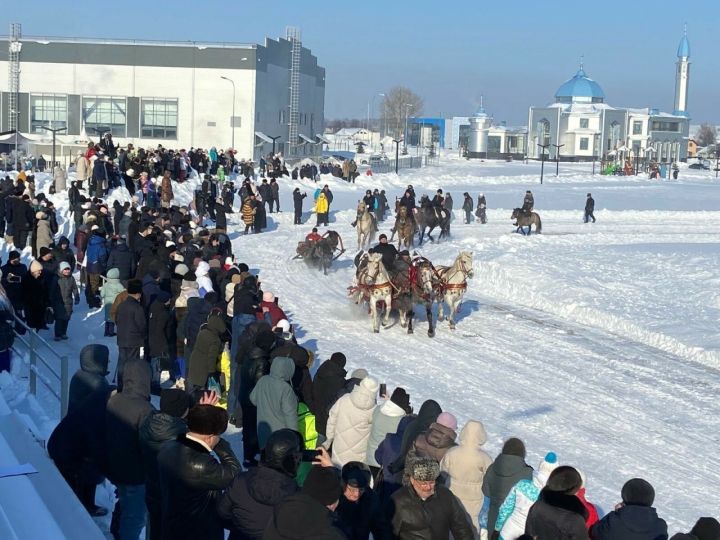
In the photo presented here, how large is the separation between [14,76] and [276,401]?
56811 millimetres

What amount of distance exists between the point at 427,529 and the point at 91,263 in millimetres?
12299

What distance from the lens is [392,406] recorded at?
836 cm

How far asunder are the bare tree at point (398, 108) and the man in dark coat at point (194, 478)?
399 feet

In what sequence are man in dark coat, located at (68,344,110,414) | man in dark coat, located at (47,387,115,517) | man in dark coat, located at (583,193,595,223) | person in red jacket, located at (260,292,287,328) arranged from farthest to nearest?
man in dark coat, located at (583,193,595,223)
person in red jacket, located at (260,292,287,328)
man in dark coat, located at (68,344,110,414)
man in dark coat, located at (47,387,115,517)

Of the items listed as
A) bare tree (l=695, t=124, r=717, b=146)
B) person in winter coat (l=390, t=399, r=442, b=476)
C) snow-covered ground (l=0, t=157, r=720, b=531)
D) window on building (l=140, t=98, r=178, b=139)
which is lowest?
snow-covered ground (l=0, t=157, r=720, b=531)

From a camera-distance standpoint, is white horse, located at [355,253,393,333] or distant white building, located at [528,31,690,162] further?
distant white building, located at [528,31,690,162]

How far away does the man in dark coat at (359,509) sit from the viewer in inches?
241

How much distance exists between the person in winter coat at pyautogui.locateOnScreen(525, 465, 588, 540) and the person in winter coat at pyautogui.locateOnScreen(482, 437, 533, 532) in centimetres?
120

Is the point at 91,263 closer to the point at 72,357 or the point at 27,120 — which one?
the point at 72,357

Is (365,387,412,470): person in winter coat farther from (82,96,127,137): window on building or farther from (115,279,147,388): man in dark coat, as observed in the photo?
(82,96,127,137): window on building

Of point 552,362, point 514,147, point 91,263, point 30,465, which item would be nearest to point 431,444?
point 30,465

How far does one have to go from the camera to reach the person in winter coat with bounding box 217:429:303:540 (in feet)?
18.1

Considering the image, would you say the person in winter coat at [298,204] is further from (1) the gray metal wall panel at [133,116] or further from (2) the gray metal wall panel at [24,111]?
(2) the gray metal wall panel at [24,111]

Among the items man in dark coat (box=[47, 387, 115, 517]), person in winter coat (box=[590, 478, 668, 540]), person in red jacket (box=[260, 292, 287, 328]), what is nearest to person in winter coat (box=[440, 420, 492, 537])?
person in winter coat (box=[590, 478, 668, 540])
